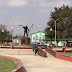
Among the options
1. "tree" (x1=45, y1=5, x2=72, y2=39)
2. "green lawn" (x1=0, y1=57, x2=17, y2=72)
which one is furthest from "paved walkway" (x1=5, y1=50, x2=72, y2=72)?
"tree" (x1=45, y1=5, x2=72, y2=39)

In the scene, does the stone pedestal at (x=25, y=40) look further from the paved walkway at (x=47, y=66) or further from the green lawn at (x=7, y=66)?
the green lawn at (x=7, y=66)

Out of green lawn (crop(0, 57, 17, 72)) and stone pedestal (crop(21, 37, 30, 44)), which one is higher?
stone pedestal (crop(21, 37, 30, 44))

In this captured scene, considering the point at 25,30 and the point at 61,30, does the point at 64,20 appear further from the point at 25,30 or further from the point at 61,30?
the point at 25,30

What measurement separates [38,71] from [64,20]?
47.7 m

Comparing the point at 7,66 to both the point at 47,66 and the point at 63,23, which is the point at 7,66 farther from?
the point at 63,23

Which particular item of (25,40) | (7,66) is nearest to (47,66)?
(7,66)

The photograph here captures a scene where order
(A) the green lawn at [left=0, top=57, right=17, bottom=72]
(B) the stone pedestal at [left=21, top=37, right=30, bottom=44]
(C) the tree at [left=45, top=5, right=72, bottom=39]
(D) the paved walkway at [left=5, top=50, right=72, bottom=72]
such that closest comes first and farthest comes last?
(A) the green lawn at [left=0, top=57, right=17, bottom=72]
(D) the paved walkway at [left=5, top=50, right=72, bottom=72]
(B) the stone pedestal at [left=21, top=37, right=30, bottom=44]
(C) the tree at [left=45, top=5, right=72, bottom=39]

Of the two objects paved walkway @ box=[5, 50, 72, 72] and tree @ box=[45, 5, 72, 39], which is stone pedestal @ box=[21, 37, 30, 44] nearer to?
tree @ box=[45, 5, 72, 39]

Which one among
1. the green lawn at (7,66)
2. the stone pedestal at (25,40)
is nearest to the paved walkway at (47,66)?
the green lawn at (7,66)

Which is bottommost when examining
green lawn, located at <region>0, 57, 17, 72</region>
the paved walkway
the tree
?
the paved walkway

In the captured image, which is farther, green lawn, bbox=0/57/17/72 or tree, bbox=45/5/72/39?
tree, bbox=45/5/72/39

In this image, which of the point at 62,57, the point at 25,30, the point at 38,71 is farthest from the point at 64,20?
the point at 38,71

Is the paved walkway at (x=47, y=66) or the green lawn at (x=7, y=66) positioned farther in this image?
the paved walkway at (x=47, y=66)

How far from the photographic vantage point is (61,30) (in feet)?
184
